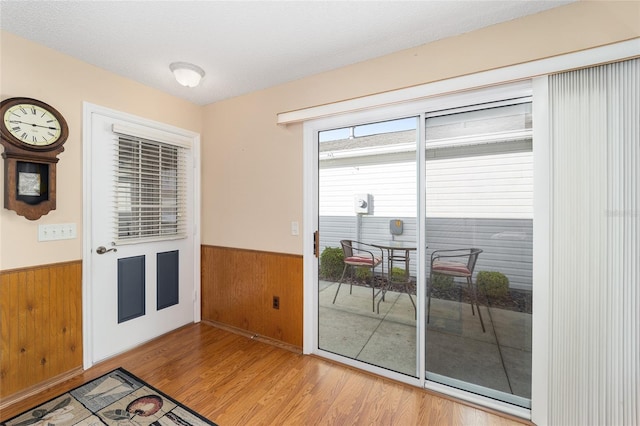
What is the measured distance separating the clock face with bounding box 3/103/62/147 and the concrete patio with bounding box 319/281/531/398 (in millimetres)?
2418

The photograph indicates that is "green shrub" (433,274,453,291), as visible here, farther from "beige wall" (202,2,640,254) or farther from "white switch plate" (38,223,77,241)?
"white switch plate" (38,223,77,241)

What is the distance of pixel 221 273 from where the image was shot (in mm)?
3059

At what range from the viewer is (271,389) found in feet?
6.65

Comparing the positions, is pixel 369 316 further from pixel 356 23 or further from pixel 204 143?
pixel 204 143

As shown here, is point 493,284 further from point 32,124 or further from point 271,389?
point 32,124

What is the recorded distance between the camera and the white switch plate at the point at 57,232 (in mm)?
2008

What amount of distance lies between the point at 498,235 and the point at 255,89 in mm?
2510

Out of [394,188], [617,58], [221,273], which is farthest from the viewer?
[221,273]

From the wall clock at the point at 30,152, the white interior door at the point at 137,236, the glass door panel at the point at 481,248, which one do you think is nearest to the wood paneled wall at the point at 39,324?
the white interior door at the point at 137,236

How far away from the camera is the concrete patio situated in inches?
72.5

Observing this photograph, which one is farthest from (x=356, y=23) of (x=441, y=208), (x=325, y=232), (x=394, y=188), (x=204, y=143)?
(x=204, y=143)

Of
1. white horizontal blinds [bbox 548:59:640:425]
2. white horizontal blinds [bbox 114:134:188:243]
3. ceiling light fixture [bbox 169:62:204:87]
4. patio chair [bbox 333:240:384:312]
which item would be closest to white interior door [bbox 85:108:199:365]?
white horizontal blinds [bbox 114:134:188:243]

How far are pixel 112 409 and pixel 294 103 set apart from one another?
2700mm

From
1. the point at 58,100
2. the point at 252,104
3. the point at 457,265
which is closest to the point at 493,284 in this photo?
the point at 457,265
